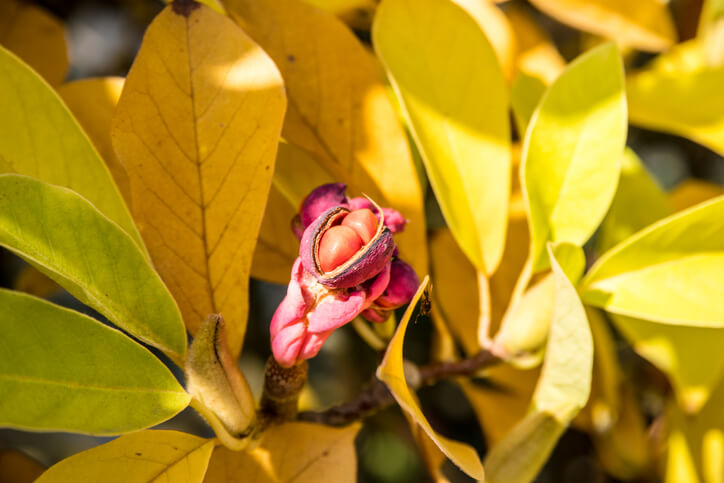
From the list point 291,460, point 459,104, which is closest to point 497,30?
point 459,104

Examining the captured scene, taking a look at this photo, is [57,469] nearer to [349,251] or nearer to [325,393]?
[349,251]

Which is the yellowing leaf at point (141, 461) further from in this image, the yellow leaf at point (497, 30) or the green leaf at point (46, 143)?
the yellow leaf at point (497, 30)

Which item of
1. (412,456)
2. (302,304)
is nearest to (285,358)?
(302,304)

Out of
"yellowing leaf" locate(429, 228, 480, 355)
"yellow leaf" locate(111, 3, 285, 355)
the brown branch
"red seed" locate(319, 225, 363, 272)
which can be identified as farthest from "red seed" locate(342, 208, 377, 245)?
"yellowing leaf" locate(429, 228, 480, 355)

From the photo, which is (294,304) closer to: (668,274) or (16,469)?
(668,274)

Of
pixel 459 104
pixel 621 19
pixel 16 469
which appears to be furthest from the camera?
pixel 621 19

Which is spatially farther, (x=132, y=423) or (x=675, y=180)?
(x=675, y=180)
